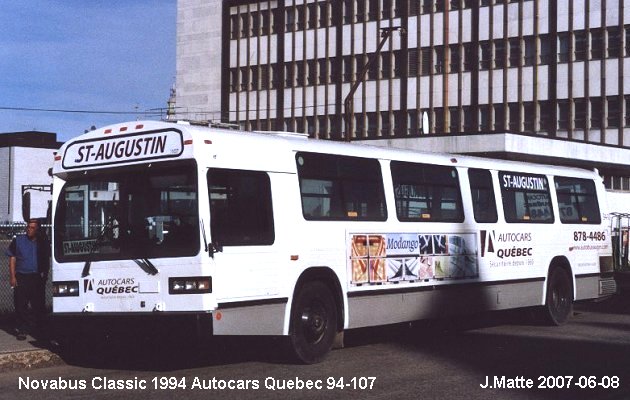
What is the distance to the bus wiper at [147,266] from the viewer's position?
12134 millimetres

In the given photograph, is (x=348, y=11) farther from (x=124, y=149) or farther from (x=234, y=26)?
(x=124, y=149)

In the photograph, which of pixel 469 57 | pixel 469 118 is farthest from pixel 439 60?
pixel 469 118

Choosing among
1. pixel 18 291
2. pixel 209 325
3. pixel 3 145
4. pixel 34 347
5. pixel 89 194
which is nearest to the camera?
pixel 209 325

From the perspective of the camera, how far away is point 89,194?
13117 millimetres

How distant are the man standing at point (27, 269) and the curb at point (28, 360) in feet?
4.55

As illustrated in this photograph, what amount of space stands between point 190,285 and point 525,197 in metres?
8.40

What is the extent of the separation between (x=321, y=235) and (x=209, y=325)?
246 centimetres

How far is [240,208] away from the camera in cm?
1244

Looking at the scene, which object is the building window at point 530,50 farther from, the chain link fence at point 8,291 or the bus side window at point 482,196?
the bus side window at point 482,196

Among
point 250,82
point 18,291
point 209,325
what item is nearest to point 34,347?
point 18,291

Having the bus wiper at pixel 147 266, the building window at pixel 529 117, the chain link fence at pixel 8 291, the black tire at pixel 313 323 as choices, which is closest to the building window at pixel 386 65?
the building window at pixel 529 117

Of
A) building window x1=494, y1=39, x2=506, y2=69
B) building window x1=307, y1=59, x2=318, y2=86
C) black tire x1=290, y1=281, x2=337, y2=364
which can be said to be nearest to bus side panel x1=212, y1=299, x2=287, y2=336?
black tire x1=290, y1=281, x2=337, y2=364

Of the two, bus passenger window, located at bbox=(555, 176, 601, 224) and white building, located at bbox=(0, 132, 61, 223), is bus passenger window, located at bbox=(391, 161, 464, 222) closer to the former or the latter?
bus passenger window, located at bbox=(555, 176, 601, 224)

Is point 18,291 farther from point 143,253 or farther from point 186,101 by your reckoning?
point 186,101
